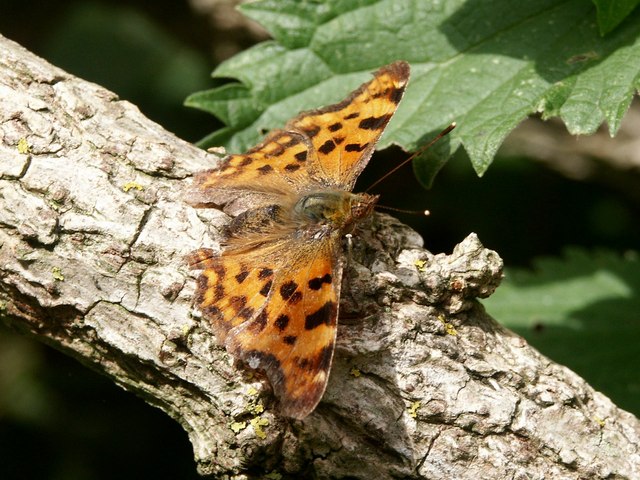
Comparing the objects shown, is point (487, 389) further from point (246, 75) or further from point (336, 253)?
point (246, 75)

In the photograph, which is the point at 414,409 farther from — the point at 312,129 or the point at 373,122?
the point at 312,129

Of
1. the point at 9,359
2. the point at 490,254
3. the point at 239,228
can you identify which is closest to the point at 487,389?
the point at 490,254

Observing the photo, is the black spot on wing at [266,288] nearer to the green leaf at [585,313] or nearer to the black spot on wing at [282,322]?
the black spot on wing at [282,322]

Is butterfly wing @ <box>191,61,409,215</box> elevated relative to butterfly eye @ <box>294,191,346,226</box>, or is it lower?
elevated

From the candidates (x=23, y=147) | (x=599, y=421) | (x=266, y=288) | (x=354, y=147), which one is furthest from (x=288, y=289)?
(x=599, y=421)

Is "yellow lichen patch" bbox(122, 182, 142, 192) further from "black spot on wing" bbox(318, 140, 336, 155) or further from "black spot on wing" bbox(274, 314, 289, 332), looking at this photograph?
"black spot on wing" bbox(318, 140, 336, 155)

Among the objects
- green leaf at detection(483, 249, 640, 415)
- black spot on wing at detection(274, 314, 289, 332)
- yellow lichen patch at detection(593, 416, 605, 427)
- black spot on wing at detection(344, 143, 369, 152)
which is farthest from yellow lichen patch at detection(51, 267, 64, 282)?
green leaf at detection(483, 249, 640, 415)
